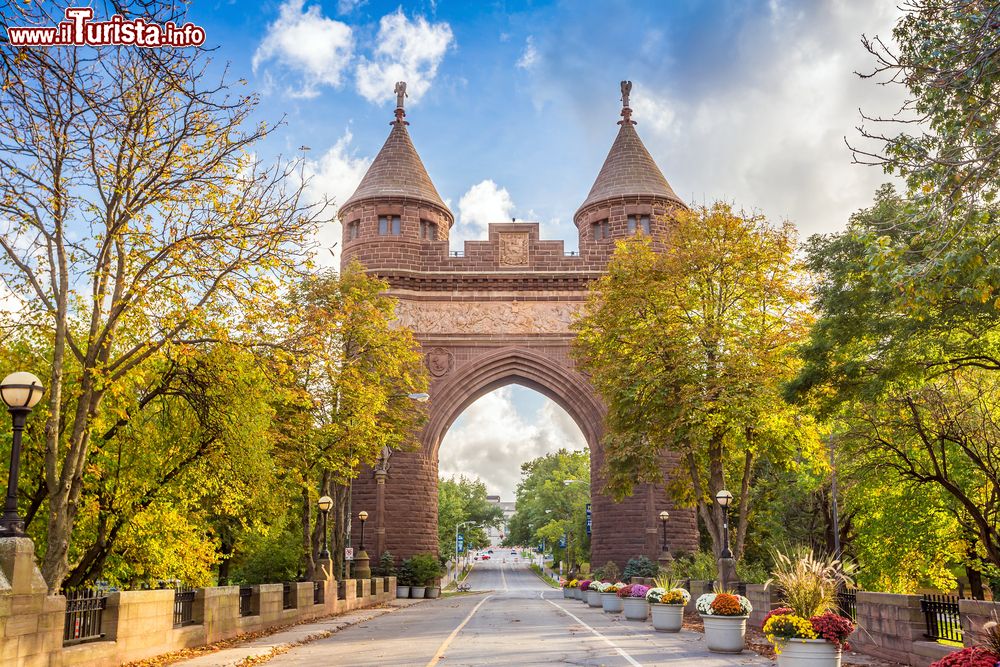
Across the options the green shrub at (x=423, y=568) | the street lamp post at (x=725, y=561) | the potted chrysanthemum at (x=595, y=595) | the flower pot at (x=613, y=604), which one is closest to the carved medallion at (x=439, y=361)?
the green shrub at (x=423, y=568)

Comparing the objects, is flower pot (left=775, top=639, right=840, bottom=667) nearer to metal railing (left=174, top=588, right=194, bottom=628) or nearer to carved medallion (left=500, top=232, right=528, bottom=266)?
metal railing (left=174, top=588, right=194, bottom=628)

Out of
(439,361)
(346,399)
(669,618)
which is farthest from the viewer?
(439,361)

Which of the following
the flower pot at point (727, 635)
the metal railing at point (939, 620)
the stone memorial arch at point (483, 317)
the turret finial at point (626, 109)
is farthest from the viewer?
the turret finial at point (626, 109)

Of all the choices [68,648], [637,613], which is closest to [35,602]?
[68,648]

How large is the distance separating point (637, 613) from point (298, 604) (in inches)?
344

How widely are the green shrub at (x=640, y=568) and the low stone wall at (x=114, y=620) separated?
67.5ft

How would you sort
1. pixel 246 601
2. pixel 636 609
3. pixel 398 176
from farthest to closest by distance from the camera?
pixel 398 176, pixel 636 609, pixel 246 601

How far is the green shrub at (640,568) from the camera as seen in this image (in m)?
36.5

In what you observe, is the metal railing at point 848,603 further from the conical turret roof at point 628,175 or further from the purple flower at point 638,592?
the conical turret roof at point 628,175

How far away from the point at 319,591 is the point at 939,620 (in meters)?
16.9

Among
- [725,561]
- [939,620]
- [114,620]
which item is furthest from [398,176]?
[939,620]

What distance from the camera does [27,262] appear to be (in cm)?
1255

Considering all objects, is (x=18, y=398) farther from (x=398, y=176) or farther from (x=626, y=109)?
(x=626, y=109)

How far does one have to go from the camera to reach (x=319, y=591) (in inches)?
956
